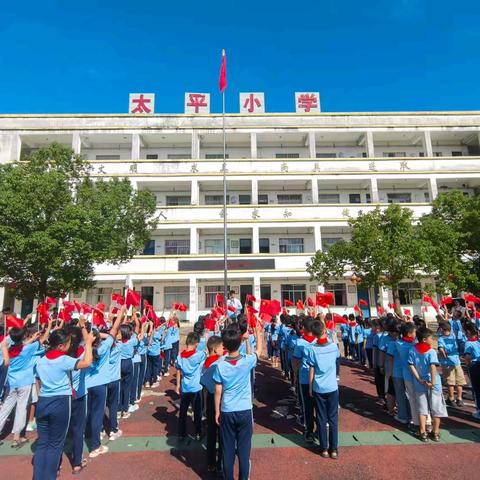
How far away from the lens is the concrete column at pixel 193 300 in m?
22.2

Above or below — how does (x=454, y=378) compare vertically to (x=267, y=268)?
below

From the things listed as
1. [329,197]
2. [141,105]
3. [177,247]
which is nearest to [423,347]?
[177,247]

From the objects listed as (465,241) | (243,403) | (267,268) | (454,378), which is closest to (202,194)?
(267,268)

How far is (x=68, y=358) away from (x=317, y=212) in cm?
2127

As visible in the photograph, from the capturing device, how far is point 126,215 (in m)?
17.9

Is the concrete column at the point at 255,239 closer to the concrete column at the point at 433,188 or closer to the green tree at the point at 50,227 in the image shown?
the green tree at the point at 50,227

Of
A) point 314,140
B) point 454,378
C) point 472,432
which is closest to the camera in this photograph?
point 472,432

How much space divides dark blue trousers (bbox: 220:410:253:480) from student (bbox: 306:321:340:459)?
1276mm

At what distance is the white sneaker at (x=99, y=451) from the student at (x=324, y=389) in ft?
9.90

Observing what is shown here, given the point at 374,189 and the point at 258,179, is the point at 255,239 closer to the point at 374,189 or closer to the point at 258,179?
the point at 258,179

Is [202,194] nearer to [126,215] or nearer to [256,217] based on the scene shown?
[256,217]

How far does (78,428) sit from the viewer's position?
421cm

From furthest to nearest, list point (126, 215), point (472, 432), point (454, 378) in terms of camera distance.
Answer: point (126, 215) < point (454, 378) < point (472, 432)

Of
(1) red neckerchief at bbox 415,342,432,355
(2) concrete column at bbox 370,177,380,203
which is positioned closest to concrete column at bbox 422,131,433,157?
(2) concrete column at bbox 370,177,380,203
